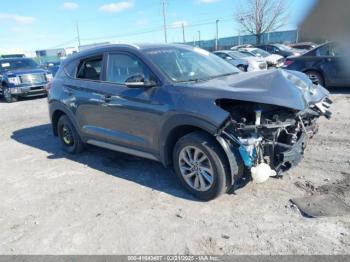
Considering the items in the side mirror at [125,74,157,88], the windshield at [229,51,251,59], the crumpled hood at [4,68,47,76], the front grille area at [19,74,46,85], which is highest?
the side mirror at [125,74,157,88]

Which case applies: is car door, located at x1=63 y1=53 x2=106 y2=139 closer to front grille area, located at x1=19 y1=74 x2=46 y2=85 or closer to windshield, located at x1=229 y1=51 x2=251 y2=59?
front grille area, located at x1=19 y1=74 x2=46 y2=85

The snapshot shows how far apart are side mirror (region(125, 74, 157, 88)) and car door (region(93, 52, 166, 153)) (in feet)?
0.10

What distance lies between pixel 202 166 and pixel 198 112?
64 centimetres

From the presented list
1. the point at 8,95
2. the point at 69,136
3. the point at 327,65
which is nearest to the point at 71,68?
the point at 69,136

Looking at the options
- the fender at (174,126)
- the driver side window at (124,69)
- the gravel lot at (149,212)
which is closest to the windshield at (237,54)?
the gravel lot at (149,212)

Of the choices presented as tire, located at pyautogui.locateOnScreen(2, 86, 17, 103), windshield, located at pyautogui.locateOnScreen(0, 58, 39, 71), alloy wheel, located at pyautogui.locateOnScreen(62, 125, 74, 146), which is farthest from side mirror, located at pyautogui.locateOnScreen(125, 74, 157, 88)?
windshield, located at pyautogui.locateOnScreen(0, 58, 39, 71)

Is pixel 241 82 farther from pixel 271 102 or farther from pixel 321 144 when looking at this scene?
pixel 321 144

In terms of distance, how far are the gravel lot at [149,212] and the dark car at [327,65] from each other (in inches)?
173

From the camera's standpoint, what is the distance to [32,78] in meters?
14.9

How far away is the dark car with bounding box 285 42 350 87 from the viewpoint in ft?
32.2

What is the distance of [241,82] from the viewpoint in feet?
13.6

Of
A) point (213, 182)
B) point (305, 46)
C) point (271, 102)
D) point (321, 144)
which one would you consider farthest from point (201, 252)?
point (305, 46)

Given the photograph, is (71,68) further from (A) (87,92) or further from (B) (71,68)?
(A) (87,92)

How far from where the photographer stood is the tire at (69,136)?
6244 mm
